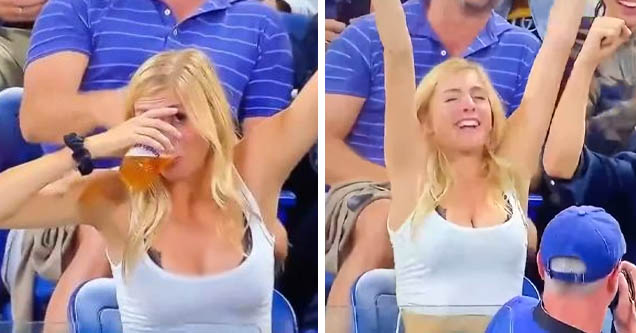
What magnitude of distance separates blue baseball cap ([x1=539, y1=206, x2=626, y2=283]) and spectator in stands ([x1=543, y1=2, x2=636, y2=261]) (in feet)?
0.13

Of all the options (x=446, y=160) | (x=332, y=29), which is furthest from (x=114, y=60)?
(x=446, y=160)

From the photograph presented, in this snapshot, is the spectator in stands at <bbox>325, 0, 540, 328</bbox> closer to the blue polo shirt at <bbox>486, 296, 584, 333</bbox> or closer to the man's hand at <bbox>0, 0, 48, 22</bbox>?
the blue polo shirt at <bbox>486, 296, 584, 333</bbox>

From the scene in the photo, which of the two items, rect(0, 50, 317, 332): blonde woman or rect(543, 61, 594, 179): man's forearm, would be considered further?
rect(543, 61, 594, 179): man's forearm

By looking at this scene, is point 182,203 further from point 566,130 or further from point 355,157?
point 566,130

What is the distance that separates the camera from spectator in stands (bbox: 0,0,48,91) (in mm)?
2133

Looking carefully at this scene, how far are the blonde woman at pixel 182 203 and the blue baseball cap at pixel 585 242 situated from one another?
680 millimetres

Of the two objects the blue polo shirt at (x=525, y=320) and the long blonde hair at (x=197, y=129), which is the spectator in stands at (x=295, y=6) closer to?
the long blonde hair at (x=197, y=129)

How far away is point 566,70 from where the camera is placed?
7.54 ft

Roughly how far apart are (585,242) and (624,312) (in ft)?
0.75

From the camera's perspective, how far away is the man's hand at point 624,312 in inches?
87.9

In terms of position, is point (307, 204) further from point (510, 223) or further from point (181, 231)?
point (510, 223)

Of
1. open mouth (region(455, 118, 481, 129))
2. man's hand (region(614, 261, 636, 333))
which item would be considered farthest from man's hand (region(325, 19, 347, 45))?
man's hand (region(614, 261, 636, 333))

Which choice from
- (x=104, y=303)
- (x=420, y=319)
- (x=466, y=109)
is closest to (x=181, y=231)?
(x=104, y=303)

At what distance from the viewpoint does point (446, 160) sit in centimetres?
224
